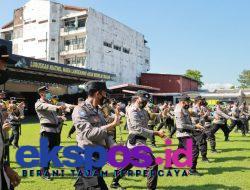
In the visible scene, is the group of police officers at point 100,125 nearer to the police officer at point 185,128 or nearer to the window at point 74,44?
the police officer at point 185,128

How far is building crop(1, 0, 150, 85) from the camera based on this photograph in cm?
5428

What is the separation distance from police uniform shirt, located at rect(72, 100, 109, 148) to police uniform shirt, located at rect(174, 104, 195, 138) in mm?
5011

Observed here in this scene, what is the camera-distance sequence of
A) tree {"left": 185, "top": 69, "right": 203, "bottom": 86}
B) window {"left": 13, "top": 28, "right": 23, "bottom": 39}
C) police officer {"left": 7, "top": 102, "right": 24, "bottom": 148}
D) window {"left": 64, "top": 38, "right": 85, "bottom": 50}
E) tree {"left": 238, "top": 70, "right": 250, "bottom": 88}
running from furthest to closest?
tree {"left": 238, "top": 70, "right": 250, "bottom": 88} < tree {"left": 185, "top": 69, "right": 203, "bottom": 86} < window {"left": 13, "top": 28, "right": 23, "bottom": 39} < window {"left": 64, "top": 38, "right": 85, "bottom": 50} < police officer {"left": 7, "top": 102, "right": 24, "bottom": 148}

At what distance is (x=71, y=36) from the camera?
55.4m

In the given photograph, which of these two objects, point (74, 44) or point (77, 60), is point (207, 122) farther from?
point (74, 44)

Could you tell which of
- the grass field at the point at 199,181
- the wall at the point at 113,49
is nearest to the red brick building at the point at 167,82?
the wall at the point at 113,49

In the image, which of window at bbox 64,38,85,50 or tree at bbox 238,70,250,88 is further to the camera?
tree at bbox 238,70,250,88

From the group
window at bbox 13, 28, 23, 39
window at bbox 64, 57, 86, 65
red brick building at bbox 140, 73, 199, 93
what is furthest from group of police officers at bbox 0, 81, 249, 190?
red brick building at bbox 140, 73, 199, 93

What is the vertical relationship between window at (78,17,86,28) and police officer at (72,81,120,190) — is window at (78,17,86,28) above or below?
above

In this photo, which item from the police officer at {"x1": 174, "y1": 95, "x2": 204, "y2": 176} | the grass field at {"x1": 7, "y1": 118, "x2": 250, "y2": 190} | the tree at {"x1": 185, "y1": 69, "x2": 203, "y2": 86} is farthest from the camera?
the tree at {"x1": 185, "y1": 69, "x2": 203, "y2": 86}

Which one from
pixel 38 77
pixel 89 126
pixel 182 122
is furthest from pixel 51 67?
pixel 89 126

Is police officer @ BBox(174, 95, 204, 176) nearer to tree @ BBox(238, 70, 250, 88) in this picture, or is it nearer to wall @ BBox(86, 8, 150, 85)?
wall @ BBox(86, 8, 150, 85)

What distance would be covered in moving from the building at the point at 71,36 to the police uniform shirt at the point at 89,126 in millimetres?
48583

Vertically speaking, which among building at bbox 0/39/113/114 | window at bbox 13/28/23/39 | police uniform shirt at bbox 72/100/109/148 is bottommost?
police uniform shirt at bbox 72/100/109/148
